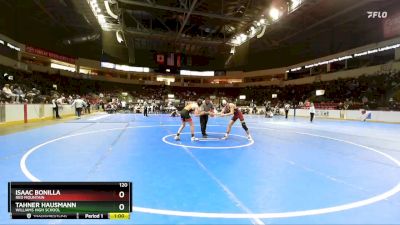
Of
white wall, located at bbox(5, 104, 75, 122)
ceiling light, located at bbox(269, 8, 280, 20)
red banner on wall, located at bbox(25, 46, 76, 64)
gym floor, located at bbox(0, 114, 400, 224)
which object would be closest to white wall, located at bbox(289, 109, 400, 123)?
ceiling light, located at bbox(269, 8, 280, 20)

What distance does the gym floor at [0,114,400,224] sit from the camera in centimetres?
383

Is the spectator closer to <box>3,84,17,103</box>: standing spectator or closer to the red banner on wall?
<box>3,84,17,103</box>: standing spectator

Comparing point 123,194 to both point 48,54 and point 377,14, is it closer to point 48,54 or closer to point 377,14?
point 377,14

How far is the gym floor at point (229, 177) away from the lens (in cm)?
383

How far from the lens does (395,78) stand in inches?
1150

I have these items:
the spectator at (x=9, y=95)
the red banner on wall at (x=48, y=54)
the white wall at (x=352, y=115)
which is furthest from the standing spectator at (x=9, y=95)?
the white wall at (x=352, y=115)

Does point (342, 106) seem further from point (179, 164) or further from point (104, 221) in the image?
point (104, 221)

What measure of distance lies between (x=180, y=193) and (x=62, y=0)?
32320mm

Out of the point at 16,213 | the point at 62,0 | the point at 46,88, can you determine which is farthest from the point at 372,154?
the point at 46,88
